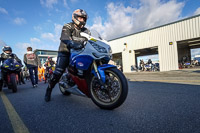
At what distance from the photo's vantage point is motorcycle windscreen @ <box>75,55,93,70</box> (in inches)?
67.6

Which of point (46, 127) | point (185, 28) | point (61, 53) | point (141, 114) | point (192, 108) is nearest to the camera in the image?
point (46, 127)

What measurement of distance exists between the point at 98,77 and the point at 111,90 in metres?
0.27

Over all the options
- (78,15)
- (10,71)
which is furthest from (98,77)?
(10,71)

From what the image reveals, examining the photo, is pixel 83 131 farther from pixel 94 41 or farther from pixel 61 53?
pixel 61 53

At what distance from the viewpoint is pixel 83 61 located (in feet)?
5.80

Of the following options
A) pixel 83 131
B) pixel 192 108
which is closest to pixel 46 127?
pixel 83 131

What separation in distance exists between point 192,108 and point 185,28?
14.3 metres

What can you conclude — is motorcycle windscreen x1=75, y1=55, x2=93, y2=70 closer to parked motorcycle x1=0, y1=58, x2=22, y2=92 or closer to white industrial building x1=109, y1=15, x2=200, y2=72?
parked motorcycle x1=0, y1=58, x2=22, y2=92

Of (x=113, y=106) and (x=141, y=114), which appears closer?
(x=141, y=114)

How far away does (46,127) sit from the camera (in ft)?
3.73

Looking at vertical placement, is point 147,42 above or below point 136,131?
above

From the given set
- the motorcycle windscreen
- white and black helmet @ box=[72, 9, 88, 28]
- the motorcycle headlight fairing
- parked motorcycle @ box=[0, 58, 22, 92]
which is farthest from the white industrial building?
parked motorcycle @ box=[0, 58, 22, 92]

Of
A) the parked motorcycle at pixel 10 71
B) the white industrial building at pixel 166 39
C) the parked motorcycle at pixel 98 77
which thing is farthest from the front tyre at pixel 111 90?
the white industrial building at pixel 166 39

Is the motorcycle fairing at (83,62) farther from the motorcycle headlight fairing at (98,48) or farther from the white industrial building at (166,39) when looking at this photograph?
the white industrial building at (166,39)
